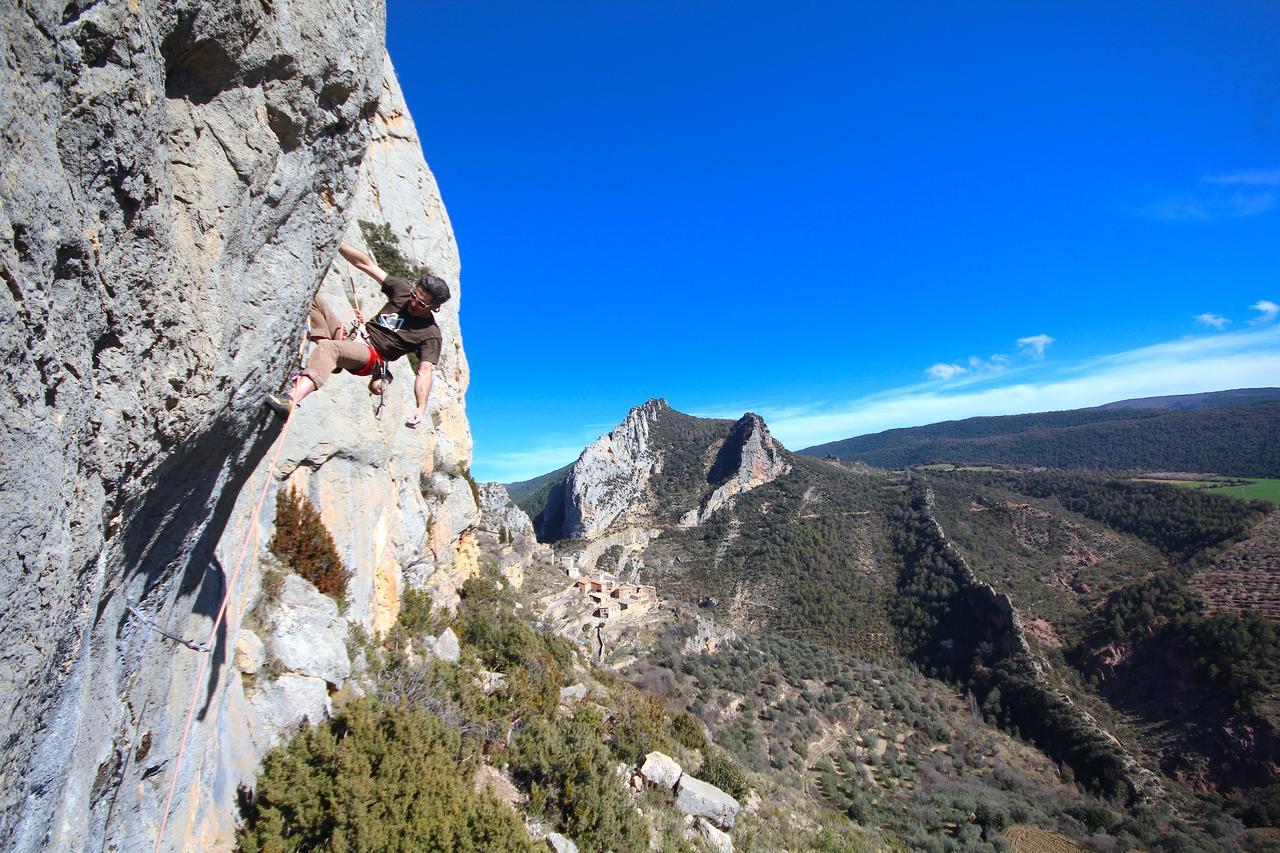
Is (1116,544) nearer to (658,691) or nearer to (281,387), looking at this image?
(658,691)

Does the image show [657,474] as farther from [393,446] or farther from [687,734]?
[393,446]

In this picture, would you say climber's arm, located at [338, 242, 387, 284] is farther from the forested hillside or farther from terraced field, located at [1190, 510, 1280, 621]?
the forested hillside

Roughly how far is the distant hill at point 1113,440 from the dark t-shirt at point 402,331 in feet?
374

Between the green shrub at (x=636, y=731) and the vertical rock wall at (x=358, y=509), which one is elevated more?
the vertical rock wall at (x=358, y=509)

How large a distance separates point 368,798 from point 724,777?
1027 centimetres

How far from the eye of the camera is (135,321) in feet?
8.83

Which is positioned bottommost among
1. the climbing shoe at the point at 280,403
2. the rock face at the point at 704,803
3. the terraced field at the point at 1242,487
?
the terraced field at the point at 1242,487

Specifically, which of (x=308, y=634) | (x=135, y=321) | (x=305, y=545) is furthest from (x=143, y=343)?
(x=305, y=545)

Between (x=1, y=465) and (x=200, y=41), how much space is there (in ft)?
8.23

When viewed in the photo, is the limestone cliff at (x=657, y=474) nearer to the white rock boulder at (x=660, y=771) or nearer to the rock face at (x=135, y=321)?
the white rock boulder at (x=660, y=771)

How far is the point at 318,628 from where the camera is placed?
7691mm

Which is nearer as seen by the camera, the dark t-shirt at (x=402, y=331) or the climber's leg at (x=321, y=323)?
the climber's leg at (x=321, y=323)

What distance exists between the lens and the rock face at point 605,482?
71.5 meters

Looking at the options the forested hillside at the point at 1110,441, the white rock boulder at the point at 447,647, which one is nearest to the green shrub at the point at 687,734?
the white rock boulder at the point at 447,647
